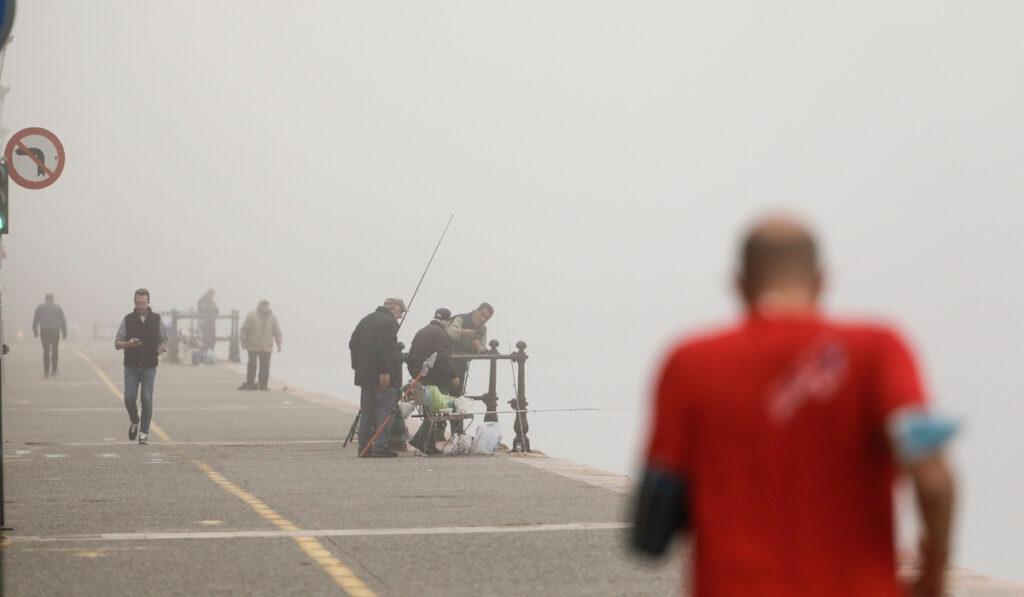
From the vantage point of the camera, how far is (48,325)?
1480 inches

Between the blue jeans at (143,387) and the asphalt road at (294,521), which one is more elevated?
the blue jeans at (143,387)

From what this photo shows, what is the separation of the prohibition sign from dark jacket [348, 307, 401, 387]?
3933 millimetres

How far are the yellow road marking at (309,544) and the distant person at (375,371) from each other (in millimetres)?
1952

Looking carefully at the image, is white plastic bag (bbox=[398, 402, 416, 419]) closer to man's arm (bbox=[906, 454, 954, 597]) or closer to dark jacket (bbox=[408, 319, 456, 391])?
dark jacket (bbox=[408, 319, 456, 391])

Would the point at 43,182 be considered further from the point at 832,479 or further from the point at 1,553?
the point at 832,479

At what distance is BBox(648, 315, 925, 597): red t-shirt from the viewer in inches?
122

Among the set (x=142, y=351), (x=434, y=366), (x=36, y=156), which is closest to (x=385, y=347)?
(x=434, y=366)

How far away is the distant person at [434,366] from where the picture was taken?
1834 cm

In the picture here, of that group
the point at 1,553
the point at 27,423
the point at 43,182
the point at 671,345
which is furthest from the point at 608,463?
the point at 671,345

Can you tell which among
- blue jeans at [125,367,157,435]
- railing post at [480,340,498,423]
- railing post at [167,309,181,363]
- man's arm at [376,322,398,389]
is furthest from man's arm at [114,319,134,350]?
railing post at [167,309,181,363]

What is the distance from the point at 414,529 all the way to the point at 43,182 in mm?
6276

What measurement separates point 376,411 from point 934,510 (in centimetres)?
1532

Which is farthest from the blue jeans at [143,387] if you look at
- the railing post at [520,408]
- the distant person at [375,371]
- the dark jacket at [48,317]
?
the dark jacket at [48,317]

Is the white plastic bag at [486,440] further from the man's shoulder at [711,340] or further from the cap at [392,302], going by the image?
the man's shoulder at [711,340]
